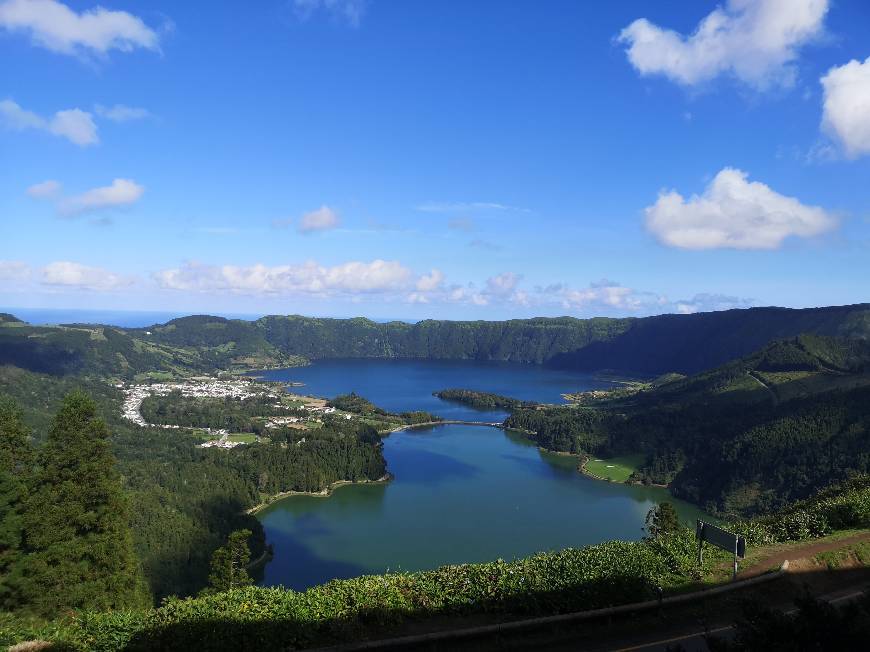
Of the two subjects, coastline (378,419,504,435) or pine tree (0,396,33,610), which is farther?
coastline (378,419,504,435)

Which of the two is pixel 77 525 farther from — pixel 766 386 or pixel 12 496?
pixel 766 386

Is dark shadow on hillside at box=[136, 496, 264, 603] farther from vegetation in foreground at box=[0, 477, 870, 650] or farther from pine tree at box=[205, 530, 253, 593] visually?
vegetation in foreground at box=[0, 477, 870, 650]

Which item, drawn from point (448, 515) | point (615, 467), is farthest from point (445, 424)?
point (448, 515)

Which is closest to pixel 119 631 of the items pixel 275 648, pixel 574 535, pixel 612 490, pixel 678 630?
pixel 275 648

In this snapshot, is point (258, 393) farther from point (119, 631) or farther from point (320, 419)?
point (119, 631)

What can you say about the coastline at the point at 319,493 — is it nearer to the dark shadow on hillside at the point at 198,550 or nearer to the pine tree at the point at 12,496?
the dark shadow on hillside at the point at 198,550

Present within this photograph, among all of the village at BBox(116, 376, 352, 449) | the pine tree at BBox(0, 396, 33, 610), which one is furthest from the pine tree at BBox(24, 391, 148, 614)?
the village at BBox(116, 376, 352, 449)
